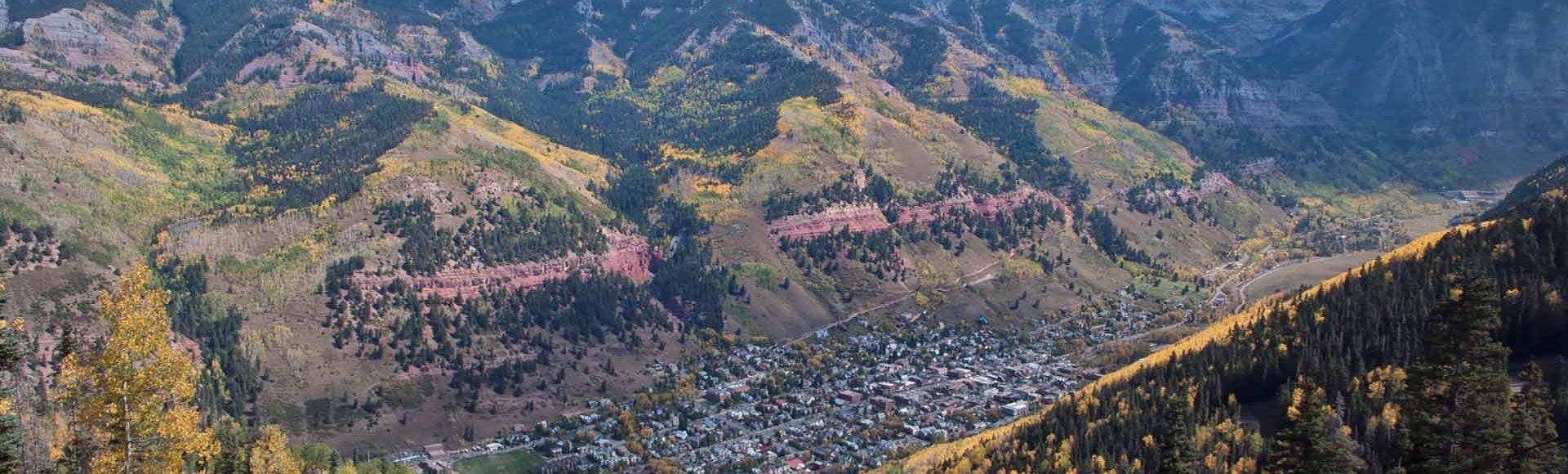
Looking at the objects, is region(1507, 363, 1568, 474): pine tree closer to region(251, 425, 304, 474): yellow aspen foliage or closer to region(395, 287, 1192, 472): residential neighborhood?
region(251, 425, 304, 474): yellow aspen foliage

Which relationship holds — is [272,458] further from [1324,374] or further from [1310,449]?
[1324,374]

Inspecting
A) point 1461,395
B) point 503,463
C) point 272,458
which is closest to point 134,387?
point 272,458

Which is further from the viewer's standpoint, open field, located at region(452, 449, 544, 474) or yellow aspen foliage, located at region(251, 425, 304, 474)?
open field, located at region(452, 449, 544, 474)

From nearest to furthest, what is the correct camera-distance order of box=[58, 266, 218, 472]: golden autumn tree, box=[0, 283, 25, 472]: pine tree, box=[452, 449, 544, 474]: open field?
box=[0, 283, 25, 472]: pine tree < box=[58, 266, 218, 472]: golden autumn tree < box=[452, 449, 544, 474]: open field

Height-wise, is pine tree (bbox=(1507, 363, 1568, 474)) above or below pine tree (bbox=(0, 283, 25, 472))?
below

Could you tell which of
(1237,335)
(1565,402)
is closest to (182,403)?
(1565,402)

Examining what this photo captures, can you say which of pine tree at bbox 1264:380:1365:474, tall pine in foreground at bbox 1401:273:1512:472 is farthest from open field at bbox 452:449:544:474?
tall pine in foreground at bbox 1401:273:1512:472
